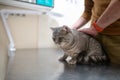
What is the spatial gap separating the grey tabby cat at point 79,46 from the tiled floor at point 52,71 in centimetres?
5

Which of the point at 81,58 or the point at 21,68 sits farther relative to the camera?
the point at 81,58

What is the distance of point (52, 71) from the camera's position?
92 cm

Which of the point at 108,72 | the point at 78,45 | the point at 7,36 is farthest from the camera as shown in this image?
the point at 7,36

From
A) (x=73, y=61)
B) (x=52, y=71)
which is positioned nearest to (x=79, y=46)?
(x=73, y=61)

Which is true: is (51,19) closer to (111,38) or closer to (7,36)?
(7,36)

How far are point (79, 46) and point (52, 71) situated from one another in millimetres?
190

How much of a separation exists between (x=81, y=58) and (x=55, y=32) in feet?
0.55

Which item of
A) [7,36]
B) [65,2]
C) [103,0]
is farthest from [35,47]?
[103,0]

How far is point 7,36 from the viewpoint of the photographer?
1.44 m

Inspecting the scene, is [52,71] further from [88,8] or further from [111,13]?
[88,8]

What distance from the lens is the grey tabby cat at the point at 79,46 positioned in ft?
3.34

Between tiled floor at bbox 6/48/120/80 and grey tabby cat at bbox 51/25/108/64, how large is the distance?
0.05 m

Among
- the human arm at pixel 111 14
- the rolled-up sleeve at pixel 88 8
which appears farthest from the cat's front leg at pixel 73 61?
the rolled-up sleeve at pixel 88 8

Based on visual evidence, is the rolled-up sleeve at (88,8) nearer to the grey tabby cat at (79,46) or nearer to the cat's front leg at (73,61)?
the grey tabby cat at (79,46)
